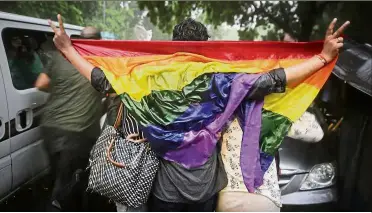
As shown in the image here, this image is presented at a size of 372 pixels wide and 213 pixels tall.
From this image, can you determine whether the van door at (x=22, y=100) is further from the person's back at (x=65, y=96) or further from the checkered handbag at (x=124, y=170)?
Answer: the checkered handbag at (x=124, y=170)

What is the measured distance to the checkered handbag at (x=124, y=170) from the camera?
5.74 ft

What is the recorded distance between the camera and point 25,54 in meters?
2.57

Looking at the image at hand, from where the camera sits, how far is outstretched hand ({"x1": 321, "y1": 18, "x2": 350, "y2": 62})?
1.70 metres

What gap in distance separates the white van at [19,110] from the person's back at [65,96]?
3.2 inches

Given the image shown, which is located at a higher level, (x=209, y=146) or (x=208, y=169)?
(x=209, y=146)

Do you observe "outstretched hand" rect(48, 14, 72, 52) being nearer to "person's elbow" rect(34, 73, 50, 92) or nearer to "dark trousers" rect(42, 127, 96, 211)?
"person's elbow" rect(34, 73, 50, 92)

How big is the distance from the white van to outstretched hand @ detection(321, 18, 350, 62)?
Result: 1.96 meters

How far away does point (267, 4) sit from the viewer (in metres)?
8.04

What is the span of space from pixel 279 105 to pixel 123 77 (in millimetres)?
851

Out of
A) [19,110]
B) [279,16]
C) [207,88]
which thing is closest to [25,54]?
[19,110]

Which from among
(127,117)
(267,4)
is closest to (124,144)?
(127,117)

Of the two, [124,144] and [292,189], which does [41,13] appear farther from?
[292,189]

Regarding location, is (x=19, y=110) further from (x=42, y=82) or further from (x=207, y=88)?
(x=207, y=88)

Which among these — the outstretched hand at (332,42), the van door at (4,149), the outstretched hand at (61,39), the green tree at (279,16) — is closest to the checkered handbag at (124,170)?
the outstretched hand at (61,39)
